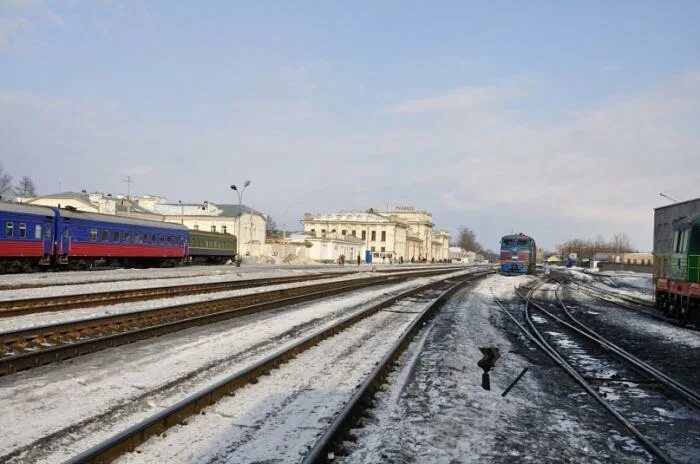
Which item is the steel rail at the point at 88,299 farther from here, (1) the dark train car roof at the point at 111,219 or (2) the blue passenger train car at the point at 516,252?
(2) the blue passenger train car at the point at 516,252

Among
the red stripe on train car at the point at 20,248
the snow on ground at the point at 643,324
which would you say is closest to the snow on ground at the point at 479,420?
the snow on ground at the point at 643,324

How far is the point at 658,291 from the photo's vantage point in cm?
2222

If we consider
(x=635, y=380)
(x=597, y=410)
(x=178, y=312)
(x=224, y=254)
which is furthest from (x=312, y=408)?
(x=224, y=254)

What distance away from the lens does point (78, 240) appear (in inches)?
1197

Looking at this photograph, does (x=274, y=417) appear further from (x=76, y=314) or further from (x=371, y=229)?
(x=371, y=229)

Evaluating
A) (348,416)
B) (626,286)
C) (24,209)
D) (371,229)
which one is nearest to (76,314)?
(348,416)

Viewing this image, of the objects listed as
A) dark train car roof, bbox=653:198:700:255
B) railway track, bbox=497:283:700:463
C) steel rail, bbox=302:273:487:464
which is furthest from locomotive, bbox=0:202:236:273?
dark train car roof, bbox=653:198:700:255

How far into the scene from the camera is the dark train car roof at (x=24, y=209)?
83.5ft

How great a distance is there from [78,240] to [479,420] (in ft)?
93.4

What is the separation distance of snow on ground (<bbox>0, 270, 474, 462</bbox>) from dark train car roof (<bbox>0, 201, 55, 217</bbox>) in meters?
17.3

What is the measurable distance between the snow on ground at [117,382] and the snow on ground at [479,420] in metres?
2.46

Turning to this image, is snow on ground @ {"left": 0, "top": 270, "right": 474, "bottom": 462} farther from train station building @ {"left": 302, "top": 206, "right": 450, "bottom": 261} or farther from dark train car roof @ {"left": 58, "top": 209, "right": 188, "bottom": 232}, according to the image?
train station building @ {"left": 302, "top": 206, "right": 450, "bottom": 261}

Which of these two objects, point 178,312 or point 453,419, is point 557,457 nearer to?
point 453,419

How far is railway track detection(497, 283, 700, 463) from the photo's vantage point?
6.61 metres
